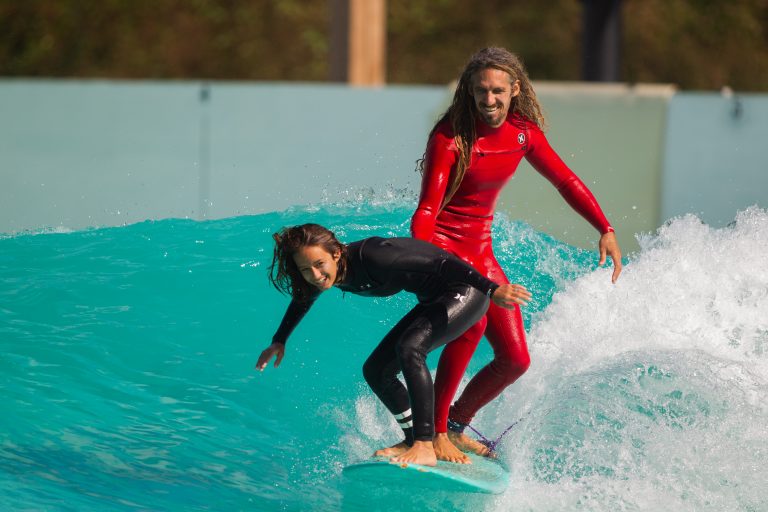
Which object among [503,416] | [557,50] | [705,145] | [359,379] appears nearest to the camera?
[503,416]

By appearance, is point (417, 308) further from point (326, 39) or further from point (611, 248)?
point (326, 39)

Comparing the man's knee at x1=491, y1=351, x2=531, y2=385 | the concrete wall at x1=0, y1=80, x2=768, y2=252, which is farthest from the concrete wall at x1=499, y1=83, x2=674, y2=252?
the man's knee at x1=491, y1=351, x2=531, y2=385

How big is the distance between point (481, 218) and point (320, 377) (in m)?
1.36

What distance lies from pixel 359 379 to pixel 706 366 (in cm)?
161

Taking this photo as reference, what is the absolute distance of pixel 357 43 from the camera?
9.52 m

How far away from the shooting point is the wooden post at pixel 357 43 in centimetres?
949

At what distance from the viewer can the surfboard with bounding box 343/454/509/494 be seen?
13.0ft

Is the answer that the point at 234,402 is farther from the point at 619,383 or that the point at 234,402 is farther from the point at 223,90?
the point at 223,90

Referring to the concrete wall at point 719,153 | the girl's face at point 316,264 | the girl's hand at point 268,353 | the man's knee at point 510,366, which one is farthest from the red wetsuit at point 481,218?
the concrete wall at point 719,153

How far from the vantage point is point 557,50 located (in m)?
15.9

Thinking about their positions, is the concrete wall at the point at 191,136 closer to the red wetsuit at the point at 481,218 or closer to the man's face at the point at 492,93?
the red wetsuit at the point at 481,218

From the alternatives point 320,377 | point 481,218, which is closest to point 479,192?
point 481,218

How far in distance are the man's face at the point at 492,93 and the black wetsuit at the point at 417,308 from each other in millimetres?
573

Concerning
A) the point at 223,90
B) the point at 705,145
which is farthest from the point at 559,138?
the point at 223,90
